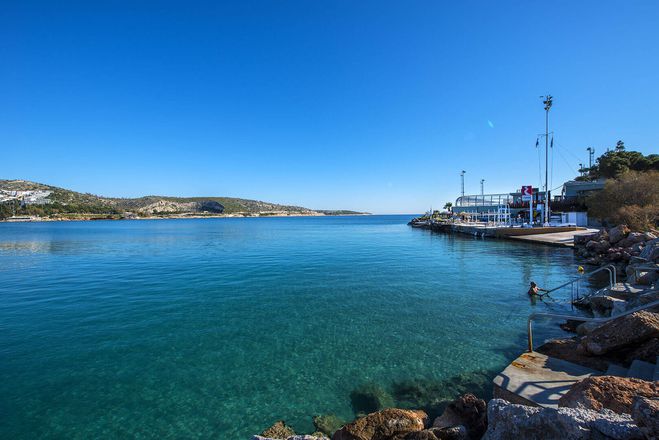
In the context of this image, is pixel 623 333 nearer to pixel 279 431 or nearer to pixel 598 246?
pixel 279 431

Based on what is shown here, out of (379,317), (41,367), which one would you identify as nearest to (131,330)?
(41,367)

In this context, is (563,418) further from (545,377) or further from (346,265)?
(346,265)

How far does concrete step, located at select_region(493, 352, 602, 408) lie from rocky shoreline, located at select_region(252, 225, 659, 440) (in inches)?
16.0

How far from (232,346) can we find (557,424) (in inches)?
322

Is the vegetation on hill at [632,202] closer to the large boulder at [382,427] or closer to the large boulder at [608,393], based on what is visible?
the large boulder at [608,393]

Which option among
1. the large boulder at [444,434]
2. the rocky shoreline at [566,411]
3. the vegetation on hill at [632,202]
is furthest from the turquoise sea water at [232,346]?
the vegetation on hill at [632,202]

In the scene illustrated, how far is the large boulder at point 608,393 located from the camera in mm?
3730

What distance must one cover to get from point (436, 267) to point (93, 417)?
66.4 ft

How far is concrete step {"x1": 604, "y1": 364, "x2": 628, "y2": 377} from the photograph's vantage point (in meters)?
5.54

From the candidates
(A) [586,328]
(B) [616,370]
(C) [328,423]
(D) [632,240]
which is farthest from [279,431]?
(D) [632,240]

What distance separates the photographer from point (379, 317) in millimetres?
11281

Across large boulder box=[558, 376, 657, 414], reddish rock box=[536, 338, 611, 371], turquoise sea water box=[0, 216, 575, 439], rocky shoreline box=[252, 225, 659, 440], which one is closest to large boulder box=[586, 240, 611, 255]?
turquoise sea water box=[0, 216, 575, 439]

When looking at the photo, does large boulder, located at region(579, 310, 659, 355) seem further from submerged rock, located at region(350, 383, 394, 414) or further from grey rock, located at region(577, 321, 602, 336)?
submerged rock, located at region(350, 383, 394, 414)

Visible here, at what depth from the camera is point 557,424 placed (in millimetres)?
2955
